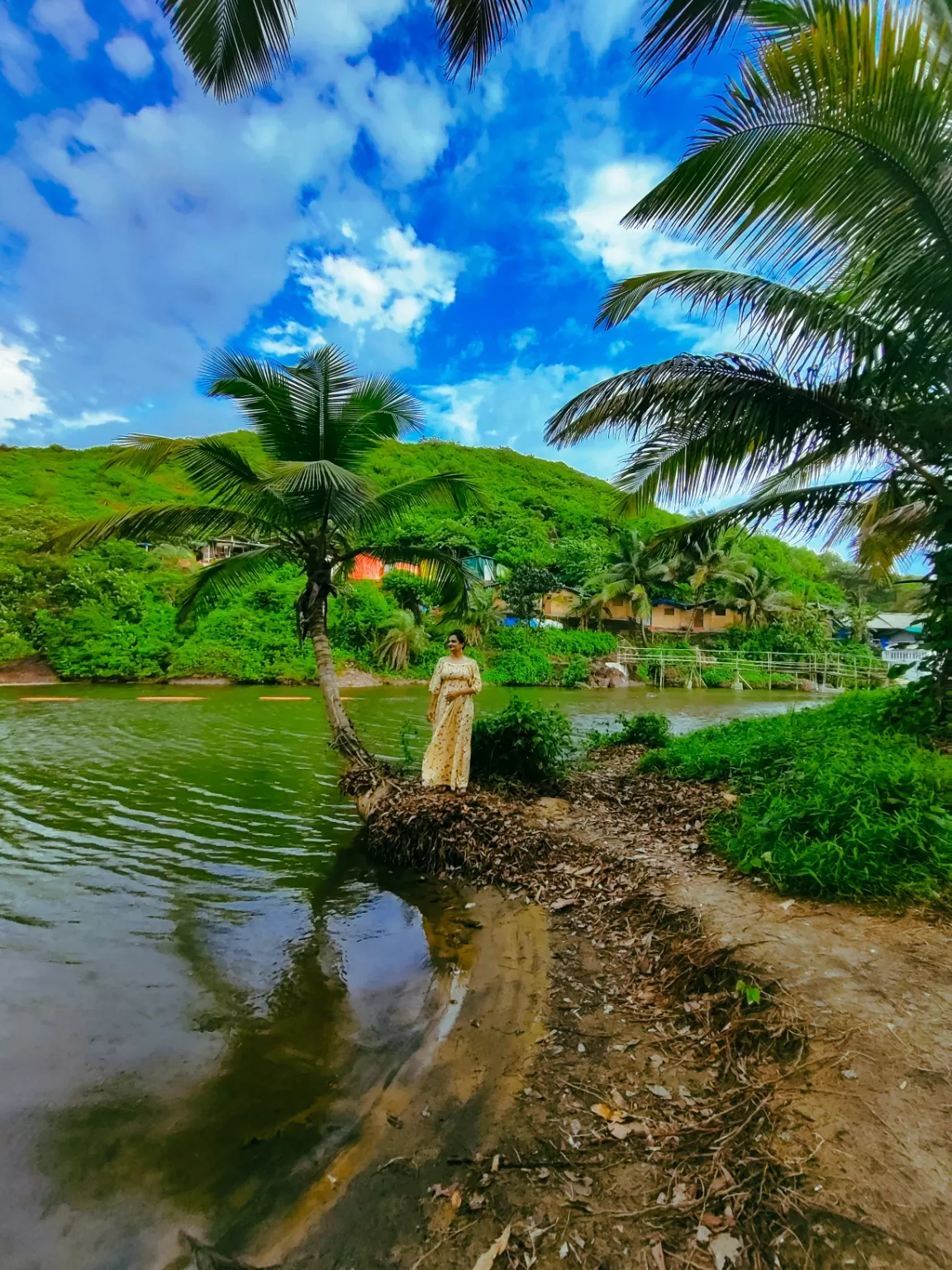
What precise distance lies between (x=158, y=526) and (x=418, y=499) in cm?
357

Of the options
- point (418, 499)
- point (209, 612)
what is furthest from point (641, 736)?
point (209, 612)

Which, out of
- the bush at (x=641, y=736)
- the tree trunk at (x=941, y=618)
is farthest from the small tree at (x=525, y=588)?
the tree trunk at (x=941, y=618)

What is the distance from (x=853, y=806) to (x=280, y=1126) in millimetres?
4245

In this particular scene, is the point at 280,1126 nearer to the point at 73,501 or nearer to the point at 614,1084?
the point at 614,1084

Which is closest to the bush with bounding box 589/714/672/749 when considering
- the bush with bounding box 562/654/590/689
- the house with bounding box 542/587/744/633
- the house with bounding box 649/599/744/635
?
the bush with bounding box 562/654/590/689

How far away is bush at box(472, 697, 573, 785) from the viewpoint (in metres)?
7.79

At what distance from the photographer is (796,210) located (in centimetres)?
470

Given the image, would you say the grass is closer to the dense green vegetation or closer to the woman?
the woman

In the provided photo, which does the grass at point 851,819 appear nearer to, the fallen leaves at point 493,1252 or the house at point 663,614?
the fallen leaves at point 493,1252

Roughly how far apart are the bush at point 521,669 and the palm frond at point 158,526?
22.1m

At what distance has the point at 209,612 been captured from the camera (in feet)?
78.6

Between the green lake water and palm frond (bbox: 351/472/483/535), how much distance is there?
4.09m

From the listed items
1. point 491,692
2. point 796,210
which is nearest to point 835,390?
point 796,210

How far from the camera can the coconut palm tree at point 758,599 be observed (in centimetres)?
3800
